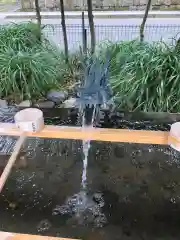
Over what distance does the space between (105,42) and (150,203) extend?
7.51ft

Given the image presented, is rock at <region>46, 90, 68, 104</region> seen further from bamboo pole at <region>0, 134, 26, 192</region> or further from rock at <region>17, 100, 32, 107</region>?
bamboo pole at <region>0, 134, 26, 192</region>

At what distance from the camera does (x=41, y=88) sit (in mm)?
2822

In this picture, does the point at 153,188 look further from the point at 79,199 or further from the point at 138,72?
the point at 138,72

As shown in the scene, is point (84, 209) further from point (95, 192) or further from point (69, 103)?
point (69, 103)

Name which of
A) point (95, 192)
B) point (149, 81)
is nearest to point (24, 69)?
point (149, 81)

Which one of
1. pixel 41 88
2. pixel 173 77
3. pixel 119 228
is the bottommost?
pixel 119 228

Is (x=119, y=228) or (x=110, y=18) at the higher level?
(x=110, y=18)

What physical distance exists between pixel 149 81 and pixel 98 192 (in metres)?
1.25

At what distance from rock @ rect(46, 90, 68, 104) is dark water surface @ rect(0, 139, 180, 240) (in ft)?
2.27

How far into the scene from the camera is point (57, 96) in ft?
9.33

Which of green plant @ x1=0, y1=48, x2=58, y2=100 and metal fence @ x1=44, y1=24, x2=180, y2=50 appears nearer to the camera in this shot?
green plant @ x1=0, y1=48, x2=58, y2=100

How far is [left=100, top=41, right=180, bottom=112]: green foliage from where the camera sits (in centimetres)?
248

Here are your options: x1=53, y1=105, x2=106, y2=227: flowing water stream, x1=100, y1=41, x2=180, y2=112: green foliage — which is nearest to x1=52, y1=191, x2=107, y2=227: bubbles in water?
x1=53, y1=105, x2=106, y2=227: flowing water stream

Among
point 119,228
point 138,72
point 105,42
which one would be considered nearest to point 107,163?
point 119,228
